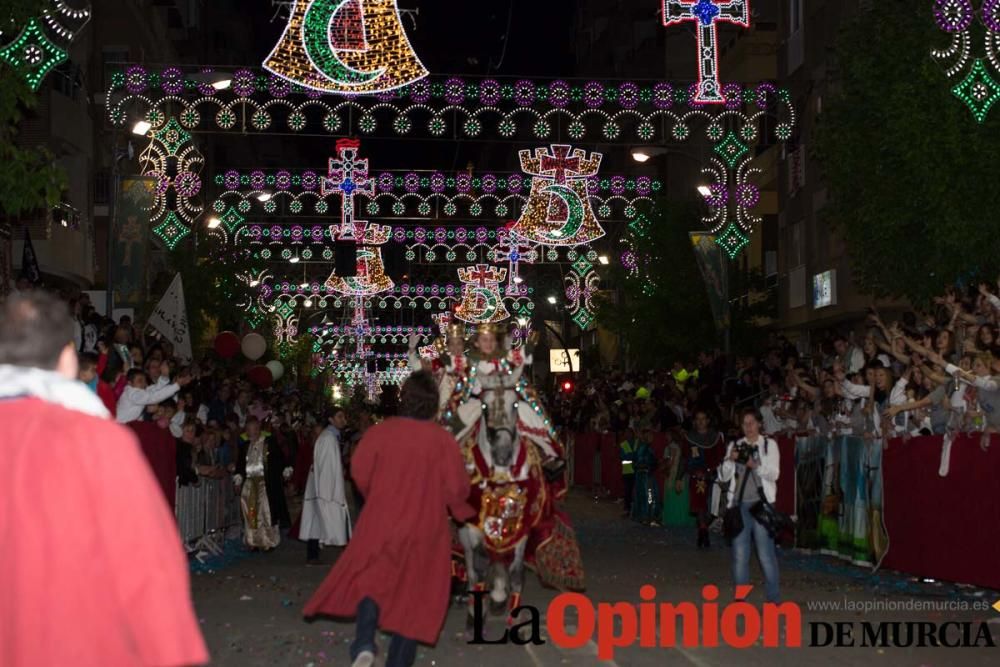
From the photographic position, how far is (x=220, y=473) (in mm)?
21141

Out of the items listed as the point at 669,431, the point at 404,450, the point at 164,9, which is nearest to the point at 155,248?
the point at 164,9

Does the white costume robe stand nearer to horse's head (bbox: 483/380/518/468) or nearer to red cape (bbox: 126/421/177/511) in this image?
red cape (bbox: 126/421/177/511)

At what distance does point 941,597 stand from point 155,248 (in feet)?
160

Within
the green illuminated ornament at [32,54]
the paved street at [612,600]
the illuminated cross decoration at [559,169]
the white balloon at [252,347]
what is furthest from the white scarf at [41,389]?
the white balloon at [252,347]

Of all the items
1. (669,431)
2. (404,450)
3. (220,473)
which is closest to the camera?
(404,450)

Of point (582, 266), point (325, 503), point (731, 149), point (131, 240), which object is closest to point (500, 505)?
point (325, 503)

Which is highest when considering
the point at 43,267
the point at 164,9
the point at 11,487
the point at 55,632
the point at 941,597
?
the point at 164,9

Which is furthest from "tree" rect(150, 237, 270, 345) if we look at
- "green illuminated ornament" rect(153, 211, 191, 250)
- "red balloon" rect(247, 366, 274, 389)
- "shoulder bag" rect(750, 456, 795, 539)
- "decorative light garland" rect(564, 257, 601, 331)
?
"shoulder bag" rect(750, 456, 795, 539)

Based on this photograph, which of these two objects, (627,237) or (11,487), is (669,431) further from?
(627,237)

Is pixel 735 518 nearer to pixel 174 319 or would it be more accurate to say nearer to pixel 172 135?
pixel 174 319

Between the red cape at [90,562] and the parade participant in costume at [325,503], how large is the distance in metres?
14.5

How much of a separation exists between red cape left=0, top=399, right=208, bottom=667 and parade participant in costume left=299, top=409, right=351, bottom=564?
14.5 meters

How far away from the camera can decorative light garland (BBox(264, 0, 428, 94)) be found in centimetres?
1919

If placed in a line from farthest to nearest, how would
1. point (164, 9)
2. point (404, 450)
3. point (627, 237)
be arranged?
point (164, 9), point (627, 237), point (404, 450)
